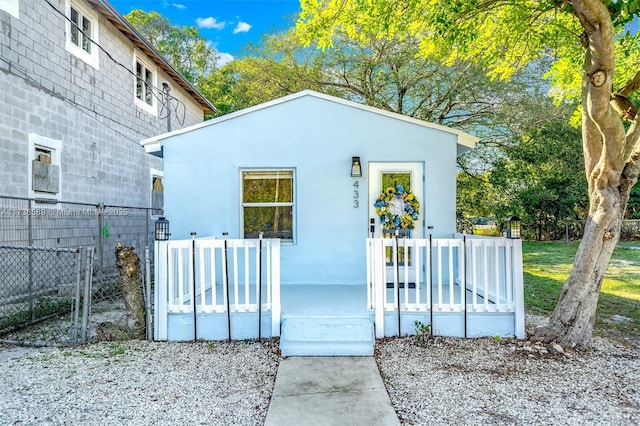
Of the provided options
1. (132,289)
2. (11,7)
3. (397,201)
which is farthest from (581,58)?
(11,7)

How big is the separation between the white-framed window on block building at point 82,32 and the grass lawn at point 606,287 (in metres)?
8.79

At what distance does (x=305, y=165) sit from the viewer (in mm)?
6176

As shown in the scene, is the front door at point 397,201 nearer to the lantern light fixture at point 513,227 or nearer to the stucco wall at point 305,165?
the stucco wall at point 305,165

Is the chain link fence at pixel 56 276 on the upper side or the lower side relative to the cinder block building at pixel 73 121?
lower

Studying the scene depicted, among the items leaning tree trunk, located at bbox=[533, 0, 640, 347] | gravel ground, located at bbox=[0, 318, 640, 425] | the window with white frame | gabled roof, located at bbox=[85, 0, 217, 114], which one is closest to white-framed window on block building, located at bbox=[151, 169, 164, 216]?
gabled roof, located at bbox=[85, 0, 217, 114]

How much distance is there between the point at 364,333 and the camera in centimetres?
399

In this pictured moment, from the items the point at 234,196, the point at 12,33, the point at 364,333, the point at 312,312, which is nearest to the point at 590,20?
the point at 364,333

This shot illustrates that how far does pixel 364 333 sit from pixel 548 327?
6.32ft

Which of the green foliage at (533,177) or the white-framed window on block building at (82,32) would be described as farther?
the green foliage at (533,177)

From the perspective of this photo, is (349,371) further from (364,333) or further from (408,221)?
(408,221)

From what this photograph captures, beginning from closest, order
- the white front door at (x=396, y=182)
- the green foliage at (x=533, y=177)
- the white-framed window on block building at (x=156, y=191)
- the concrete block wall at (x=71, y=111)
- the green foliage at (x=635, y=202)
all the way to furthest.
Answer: the concrete block wall at (x=71, y=111) → the white front door at (x=396, y=182) → the white-framed window on block building at (x=156, y=191) → the green foliage at (x=533, y=177) → the green foliage at (x=635, y=202)

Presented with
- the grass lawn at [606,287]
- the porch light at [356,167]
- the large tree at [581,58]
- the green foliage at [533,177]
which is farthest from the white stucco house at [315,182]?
the green foliage at [533,177]

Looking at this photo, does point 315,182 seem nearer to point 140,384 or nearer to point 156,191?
point 140,384

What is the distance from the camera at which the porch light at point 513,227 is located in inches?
162
